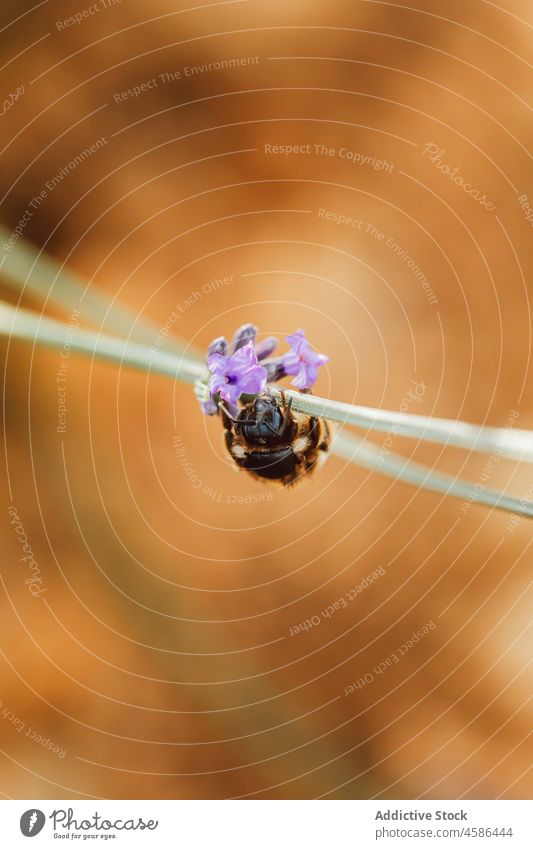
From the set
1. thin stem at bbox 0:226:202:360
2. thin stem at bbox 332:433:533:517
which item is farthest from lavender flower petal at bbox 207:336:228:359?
thin stem at bbox 0:226:202:360

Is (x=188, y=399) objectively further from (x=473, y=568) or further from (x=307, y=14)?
(x=307, y=14)

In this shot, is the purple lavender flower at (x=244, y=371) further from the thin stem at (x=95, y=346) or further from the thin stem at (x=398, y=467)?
the thin stem at (x=398, y=467)

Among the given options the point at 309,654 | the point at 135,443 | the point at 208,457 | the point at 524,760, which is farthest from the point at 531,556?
the point at 135,443

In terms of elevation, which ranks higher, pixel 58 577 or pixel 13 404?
pixel 13 404

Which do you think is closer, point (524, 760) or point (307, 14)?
point (524, 760)

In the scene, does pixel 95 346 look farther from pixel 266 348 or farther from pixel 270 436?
pixel 270 436
